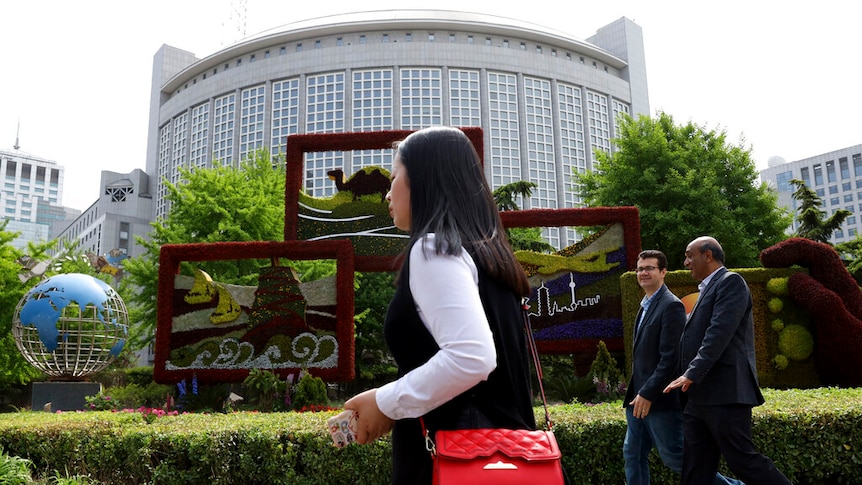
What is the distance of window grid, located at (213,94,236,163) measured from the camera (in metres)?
52.8

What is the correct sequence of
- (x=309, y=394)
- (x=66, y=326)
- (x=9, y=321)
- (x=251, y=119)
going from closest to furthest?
(x=309, y=394) → (x=66, y=326) → (x=9, y=321) → (x=251, y=119)

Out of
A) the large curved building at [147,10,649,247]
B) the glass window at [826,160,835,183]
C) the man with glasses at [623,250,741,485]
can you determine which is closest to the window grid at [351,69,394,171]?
the large curved building at [147,10,649,247]

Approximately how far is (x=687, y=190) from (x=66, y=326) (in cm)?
1990

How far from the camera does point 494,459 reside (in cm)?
144

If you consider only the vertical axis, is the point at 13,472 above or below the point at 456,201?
below

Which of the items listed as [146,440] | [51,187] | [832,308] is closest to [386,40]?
[832,308]

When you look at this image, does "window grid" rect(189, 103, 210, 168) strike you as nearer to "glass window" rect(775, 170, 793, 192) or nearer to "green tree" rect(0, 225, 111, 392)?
"green tree" rect(0, 225, 111, 392)

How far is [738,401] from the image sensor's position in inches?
147

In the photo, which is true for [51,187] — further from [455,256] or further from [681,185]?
[455,256]

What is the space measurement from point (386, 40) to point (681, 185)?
125ft

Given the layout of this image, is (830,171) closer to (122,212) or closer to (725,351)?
(122,212)

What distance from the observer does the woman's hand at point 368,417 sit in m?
1.54

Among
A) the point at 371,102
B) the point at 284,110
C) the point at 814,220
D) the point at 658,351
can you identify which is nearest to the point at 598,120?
the point at 371,102

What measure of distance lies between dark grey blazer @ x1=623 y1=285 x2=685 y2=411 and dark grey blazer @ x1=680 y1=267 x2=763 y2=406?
246 mm
